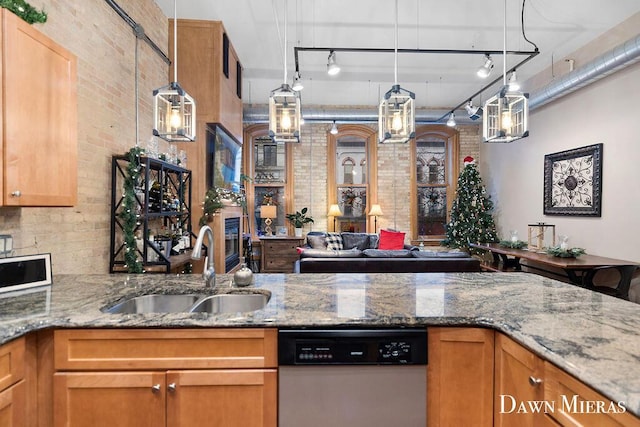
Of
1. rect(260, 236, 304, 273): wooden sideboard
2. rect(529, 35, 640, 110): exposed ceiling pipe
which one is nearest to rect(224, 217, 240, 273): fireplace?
rect(260, 236, 304, 273): wooden sideboard

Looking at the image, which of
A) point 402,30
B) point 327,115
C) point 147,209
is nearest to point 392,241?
point 327,115

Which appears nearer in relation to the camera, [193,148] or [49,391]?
[49,391]

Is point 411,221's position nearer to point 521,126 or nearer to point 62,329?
point 521,126

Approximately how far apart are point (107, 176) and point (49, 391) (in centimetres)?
207

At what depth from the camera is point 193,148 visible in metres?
4.30

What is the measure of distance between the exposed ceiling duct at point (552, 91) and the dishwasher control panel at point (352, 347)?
438 centimetres

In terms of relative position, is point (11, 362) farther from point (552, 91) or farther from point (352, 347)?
point (552, 91)

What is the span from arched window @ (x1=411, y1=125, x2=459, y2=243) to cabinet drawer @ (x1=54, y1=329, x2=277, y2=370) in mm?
6956

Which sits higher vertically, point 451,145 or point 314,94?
point 314,94

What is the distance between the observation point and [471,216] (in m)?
6.93

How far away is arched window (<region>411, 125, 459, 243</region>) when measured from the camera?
26.0 feet

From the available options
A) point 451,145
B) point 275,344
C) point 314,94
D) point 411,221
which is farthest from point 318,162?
point 275,344

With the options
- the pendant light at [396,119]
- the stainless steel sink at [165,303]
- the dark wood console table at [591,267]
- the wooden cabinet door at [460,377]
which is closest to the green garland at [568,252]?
the dark wood console table at [591,267]

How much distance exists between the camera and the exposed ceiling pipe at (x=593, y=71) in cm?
368
